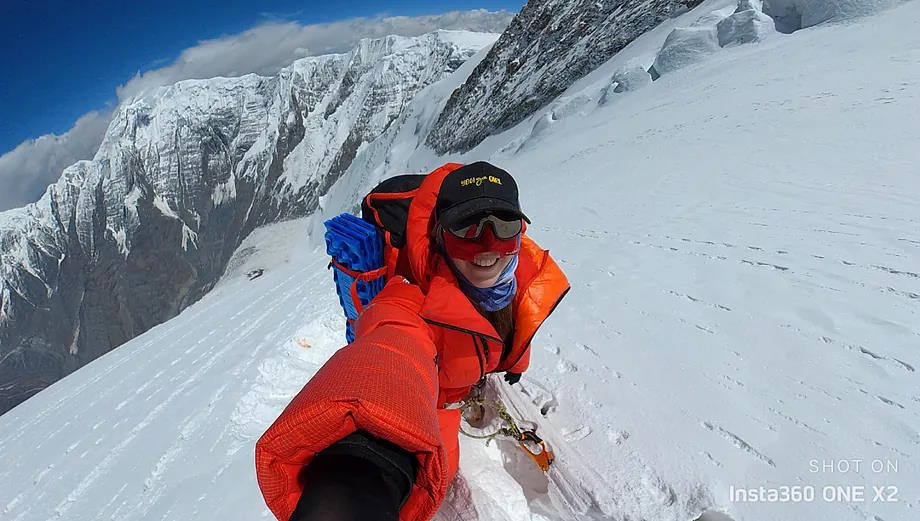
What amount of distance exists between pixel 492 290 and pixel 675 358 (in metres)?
1.73

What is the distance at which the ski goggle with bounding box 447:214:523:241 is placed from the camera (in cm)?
191

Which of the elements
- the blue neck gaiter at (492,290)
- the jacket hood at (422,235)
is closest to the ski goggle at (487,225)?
the blue neck gaiter at (492,290)

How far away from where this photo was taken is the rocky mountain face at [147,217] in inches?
6250

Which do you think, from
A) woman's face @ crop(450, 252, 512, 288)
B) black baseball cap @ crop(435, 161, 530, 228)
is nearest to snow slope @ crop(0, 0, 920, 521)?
woman's face @ crop(450, 252, 512, 288)

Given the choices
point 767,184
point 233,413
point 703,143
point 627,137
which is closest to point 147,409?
point 233,413

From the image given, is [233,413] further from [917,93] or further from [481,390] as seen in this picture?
[917,93]

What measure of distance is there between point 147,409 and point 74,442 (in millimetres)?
861

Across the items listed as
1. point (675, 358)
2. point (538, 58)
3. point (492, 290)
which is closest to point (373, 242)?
point (492, 290)

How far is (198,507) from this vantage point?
305 cm

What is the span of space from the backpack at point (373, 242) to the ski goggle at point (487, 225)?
0.70 m

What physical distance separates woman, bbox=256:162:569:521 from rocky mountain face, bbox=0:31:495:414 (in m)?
150

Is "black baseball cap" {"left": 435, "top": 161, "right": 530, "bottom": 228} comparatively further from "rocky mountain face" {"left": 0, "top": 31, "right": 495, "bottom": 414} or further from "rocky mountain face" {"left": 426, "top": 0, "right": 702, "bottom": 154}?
"rocky mountain face" {"left": 0, "top": 31, "right": 495, "bottom": 414}

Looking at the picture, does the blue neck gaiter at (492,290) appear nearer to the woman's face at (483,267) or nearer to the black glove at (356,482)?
the woman's face at (483,267)

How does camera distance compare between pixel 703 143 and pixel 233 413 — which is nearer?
pixel 233 413
